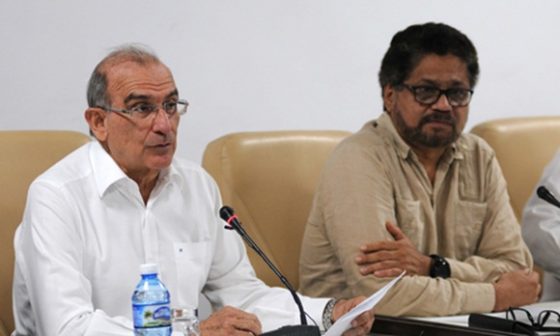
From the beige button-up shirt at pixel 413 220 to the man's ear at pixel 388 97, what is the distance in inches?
1.9

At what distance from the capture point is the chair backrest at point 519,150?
12.2 feet

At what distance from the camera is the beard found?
3.15 m

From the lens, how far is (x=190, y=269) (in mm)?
2680

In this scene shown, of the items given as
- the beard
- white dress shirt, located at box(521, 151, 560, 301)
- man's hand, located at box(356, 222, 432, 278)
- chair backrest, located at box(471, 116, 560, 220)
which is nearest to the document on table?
man's hand, located at box(356, 222, 432, 278)

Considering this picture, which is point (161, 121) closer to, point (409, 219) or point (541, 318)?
point (409, 219)

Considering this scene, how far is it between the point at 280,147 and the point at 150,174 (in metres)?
0.77

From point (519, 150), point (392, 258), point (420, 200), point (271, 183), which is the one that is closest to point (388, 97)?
point (420, 200)

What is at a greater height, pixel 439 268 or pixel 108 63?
pixel 108 63

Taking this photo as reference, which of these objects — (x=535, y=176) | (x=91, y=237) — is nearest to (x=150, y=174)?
(x=91, y=237)

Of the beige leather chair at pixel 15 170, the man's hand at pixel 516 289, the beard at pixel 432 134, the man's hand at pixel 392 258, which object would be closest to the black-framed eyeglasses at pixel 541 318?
the man's hand at pixel 516 289

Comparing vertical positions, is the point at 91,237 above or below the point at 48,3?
below

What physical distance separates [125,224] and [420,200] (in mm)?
984

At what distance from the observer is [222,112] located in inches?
147

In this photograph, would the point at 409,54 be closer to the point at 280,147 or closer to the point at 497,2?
the point at 280,147
